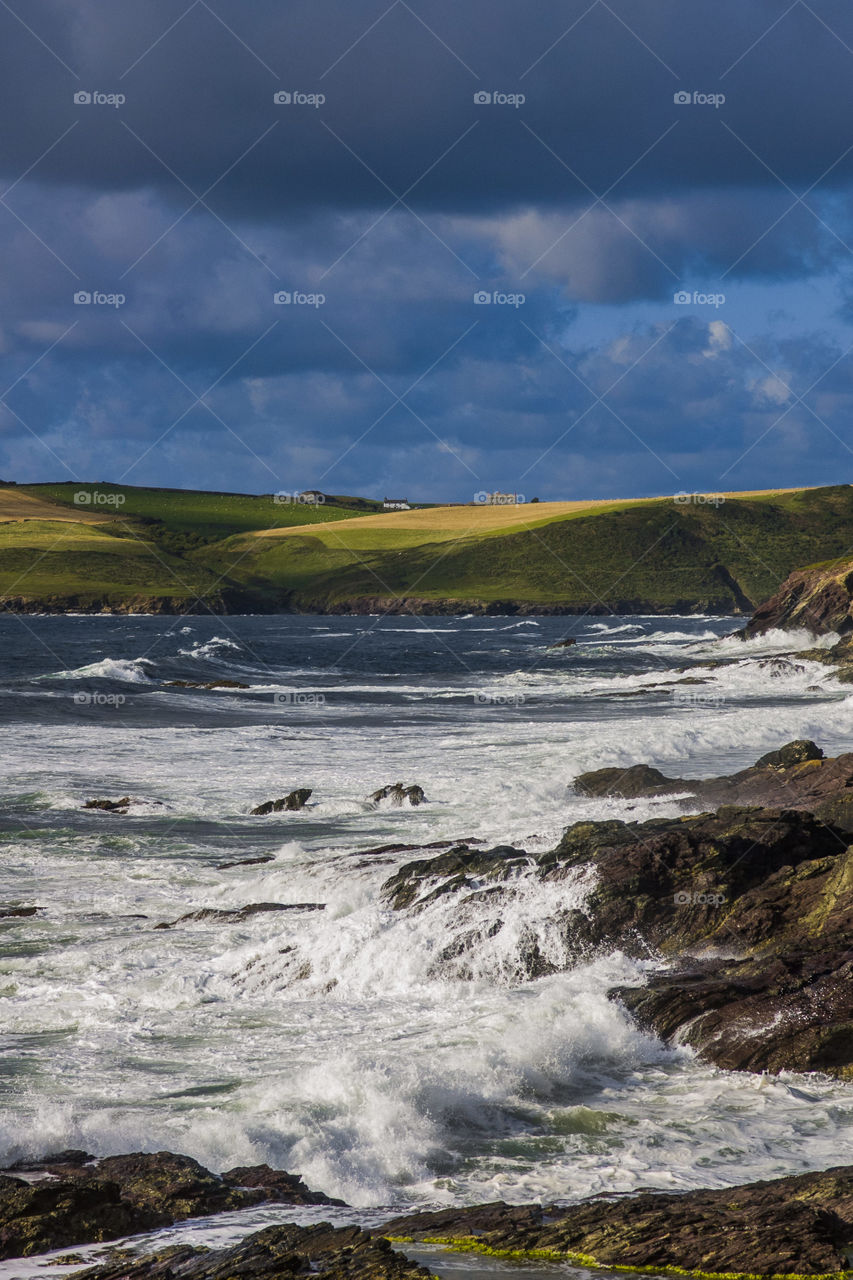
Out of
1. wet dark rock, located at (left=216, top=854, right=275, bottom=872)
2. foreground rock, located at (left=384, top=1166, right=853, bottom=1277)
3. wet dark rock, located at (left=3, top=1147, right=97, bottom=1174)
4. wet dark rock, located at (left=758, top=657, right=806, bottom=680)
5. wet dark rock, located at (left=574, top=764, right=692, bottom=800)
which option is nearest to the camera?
foreground rock, located at (left=384, top=1166, right=853, bottom=1277)

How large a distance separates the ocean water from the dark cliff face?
45138mm

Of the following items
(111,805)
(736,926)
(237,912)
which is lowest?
(736,926)

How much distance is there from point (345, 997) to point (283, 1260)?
8506 mm

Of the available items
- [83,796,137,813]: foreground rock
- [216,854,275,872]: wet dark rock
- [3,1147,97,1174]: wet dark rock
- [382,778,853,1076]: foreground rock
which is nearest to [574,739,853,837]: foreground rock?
[382,778,853,1076]: foreground rock

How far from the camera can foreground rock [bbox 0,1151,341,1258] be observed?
829 centimetres

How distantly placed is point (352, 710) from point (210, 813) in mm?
24509

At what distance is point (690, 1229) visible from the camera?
7633 millimetres

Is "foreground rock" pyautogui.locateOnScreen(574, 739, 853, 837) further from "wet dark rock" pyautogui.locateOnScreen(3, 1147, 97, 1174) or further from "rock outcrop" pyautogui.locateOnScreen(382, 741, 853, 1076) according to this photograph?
"wet dark rock" pyautogui.locateOnScreen(3, 1147, 97, 1174)

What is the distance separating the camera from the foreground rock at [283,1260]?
6879mm

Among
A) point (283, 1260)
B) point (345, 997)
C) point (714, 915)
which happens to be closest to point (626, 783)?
point (714, 915)

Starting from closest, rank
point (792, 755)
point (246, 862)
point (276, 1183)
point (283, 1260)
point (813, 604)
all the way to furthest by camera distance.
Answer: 1. point (283, 1260)
2. point (276, 1183)
3. point (246, 862)
4. point (792, 755)
5. point (813, 604)

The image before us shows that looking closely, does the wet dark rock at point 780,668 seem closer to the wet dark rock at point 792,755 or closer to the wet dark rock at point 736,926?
the wet dark rock at point 792,755

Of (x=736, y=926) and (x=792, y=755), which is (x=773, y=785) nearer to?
(x=792, y=755)

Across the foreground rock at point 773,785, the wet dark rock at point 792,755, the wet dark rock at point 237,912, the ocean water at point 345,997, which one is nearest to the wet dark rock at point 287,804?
the ocean water at point 345,997
